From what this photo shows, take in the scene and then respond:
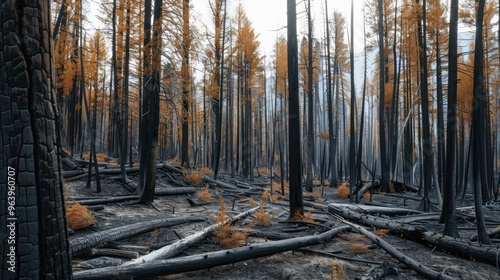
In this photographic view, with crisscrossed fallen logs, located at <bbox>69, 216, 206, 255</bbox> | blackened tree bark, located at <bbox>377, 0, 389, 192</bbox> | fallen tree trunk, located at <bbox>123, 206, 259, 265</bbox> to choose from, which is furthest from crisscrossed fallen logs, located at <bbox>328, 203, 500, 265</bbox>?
blackened tree bark, located at <bbox>377, 0, 389, 192</bbox>

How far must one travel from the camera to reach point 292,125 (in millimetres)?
7410

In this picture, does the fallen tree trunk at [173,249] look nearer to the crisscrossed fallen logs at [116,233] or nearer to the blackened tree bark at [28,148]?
the crisscrossed fallen logs at [116,233]

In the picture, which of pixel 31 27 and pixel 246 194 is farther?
pixel 246 194

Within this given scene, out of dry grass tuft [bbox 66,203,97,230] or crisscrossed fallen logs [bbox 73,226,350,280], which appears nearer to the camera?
crisscrossed fallen logs [bbox 73,226,350,280]

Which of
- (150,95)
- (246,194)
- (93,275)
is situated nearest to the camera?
(93,275)

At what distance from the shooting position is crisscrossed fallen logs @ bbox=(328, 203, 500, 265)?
4.89 m

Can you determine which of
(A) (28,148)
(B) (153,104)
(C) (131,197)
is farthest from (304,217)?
(A) (28,148)

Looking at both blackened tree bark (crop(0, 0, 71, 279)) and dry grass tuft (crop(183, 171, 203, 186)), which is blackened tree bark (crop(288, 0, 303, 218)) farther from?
dry grass tuft (crop(183, 171, 203, 186))

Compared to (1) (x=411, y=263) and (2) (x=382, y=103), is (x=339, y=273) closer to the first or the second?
(1) (x=411, y=263)

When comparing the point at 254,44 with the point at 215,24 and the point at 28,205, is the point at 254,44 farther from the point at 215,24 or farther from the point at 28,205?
the point at 28,205

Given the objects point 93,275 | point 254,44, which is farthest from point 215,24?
point 93,275

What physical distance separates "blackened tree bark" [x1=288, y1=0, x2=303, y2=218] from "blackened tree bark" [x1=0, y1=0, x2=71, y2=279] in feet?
19.8

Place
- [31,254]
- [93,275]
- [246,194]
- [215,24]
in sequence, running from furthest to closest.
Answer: [215,24], [246,194], [93,275], [31,254]

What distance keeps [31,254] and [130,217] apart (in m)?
6.08
